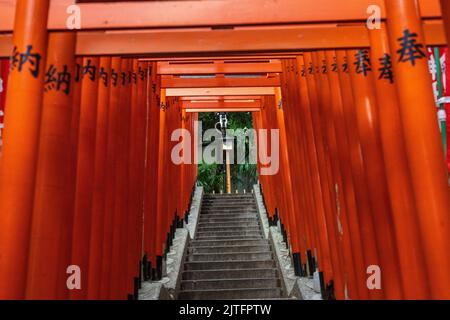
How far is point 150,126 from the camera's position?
6805 millimetres

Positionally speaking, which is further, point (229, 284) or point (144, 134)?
point (229, 284)

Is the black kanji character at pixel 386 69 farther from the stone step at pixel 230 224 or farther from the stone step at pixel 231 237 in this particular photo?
the stone step at pixel 230 224

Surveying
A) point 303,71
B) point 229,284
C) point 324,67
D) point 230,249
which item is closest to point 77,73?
point 324,67

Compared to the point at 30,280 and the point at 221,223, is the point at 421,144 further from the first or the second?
the point at 221,223

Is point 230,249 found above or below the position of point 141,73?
below

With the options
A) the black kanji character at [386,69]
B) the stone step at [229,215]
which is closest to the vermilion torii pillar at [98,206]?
the black kanji character at [386,69]

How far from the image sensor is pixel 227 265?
7.84 meters

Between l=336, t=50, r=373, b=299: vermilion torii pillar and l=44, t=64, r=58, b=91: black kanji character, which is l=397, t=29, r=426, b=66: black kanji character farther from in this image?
l=44, t=64, r=58, b=91: black kanji character

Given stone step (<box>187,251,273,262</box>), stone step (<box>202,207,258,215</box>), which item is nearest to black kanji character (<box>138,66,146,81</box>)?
stone step (<box>187,251,273,262</box>)

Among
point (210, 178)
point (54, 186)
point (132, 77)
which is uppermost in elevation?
point (210, 178)

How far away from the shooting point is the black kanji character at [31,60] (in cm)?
283

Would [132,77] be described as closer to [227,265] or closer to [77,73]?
[77,73]

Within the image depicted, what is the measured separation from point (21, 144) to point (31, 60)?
71 centimetres
